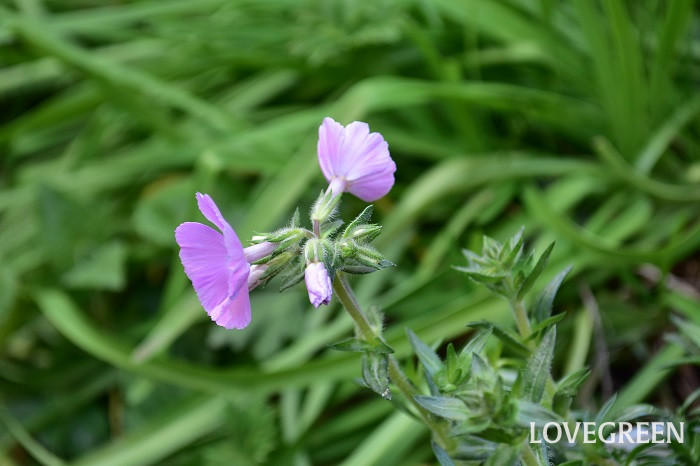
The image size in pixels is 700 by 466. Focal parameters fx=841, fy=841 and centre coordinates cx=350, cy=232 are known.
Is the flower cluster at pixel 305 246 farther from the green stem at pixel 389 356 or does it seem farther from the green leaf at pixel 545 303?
the green leaf at pixel 545 303

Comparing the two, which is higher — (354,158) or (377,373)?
(354,158)

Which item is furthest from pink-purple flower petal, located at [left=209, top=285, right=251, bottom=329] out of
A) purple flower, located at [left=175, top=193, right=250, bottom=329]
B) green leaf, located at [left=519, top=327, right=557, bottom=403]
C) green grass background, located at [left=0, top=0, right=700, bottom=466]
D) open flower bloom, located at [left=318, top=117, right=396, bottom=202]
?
green grass background, located at [left=0, top=0, right=700, bottom=466]

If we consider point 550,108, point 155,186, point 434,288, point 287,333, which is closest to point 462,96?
point 550,108

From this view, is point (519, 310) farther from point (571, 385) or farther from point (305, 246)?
point (305, 246)

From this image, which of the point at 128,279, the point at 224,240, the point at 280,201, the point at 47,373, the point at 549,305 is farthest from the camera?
the point at 128,279

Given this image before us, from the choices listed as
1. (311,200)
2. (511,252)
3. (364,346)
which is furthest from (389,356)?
(311,200)

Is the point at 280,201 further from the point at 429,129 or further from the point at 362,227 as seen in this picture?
the point at 362,227
